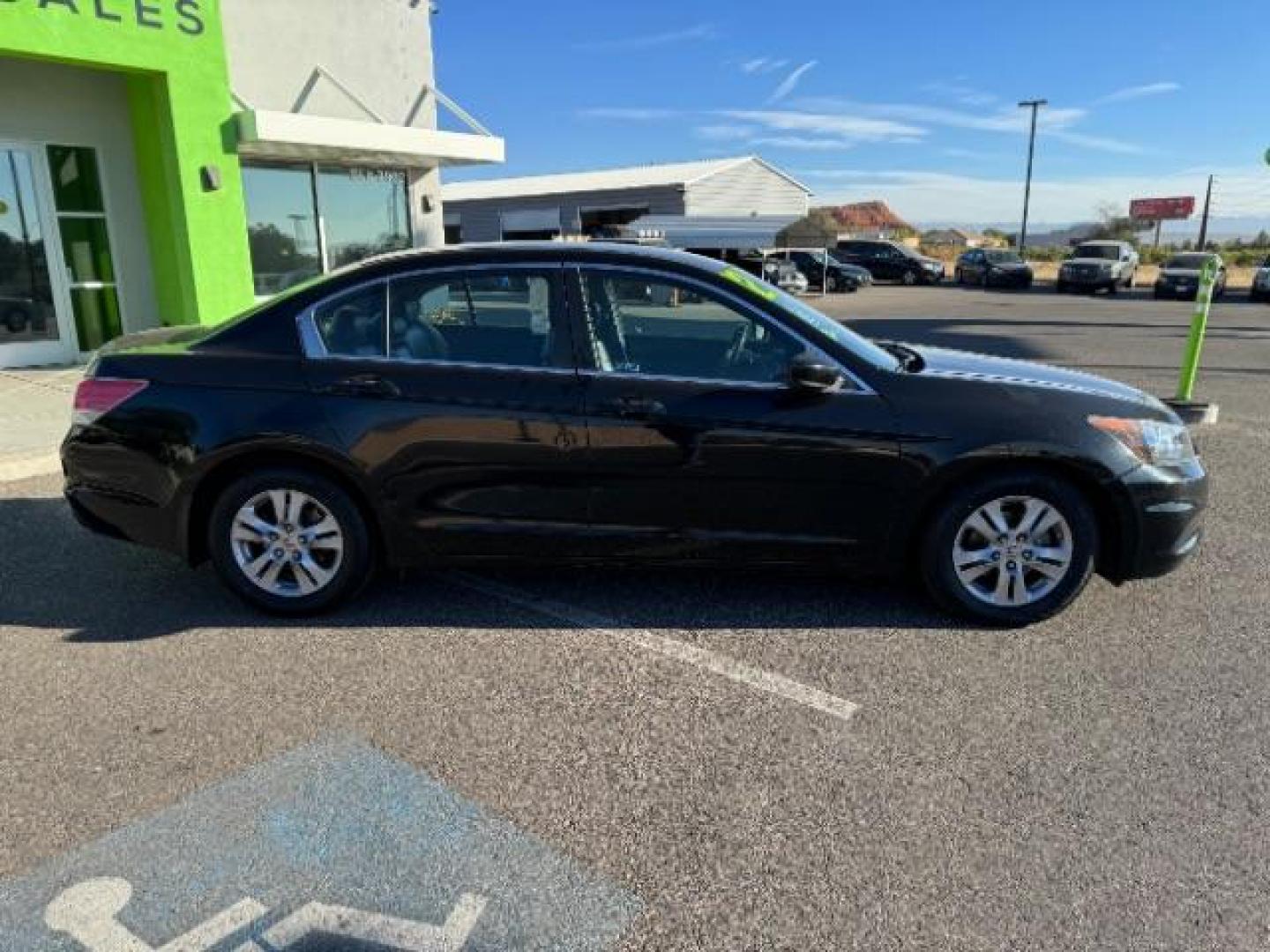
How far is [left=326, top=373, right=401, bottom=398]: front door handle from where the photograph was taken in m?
3.79

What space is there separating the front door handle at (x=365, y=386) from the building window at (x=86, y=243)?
8250mm

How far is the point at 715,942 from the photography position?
2154mm

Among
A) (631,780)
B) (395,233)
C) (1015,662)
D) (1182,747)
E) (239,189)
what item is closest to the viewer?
(631,780)

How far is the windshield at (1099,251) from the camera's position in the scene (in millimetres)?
32438

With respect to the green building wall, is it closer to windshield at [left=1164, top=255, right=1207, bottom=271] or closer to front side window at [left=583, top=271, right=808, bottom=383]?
front side window at [left=583, top=271, right=808, bottom=383]

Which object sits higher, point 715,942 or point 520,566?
point 520,566

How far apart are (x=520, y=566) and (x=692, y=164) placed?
43381mm

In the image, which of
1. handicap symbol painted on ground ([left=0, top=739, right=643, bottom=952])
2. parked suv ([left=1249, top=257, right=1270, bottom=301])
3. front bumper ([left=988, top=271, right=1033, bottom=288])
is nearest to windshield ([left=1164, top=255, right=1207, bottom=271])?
parked suv ([left=1249, top=257, right=1270, bottom=301])

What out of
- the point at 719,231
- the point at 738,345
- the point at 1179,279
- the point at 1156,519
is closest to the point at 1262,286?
the point at 1179,279

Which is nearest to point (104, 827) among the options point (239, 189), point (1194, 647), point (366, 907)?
point (366, 907)

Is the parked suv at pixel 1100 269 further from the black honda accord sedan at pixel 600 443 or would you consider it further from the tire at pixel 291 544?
the tire at pixel 291 544

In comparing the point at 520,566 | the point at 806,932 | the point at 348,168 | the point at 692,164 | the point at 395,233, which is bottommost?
the point at 806,932

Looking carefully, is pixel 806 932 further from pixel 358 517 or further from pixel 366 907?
pixel 358 517

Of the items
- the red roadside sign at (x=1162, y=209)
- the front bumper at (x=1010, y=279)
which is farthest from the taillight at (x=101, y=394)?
the red roadside sign at (x=1162, y=209)
